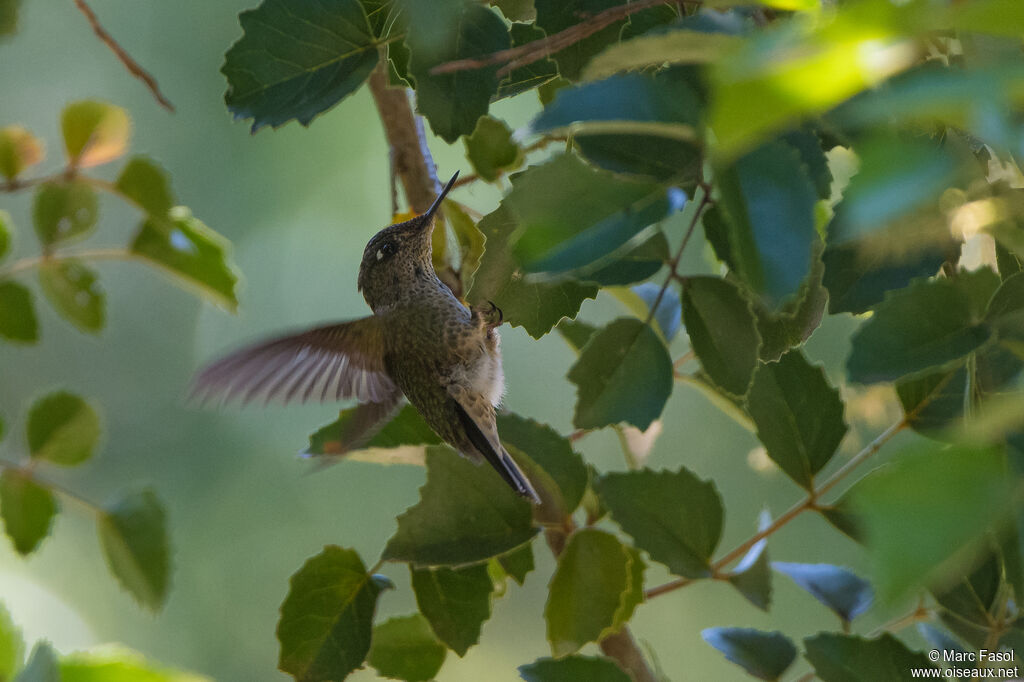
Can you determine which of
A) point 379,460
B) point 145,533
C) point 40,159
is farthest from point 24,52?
point 379,460

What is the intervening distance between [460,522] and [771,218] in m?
0.45

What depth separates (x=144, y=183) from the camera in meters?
1.17

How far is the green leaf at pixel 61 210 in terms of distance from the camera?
1.23 meters

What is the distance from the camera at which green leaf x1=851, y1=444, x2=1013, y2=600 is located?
239mm

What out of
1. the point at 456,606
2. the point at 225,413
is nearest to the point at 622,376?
the point at 456,606

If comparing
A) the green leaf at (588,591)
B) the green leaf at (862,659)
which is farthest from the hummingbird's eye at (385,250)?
the green leaf at (862,659)

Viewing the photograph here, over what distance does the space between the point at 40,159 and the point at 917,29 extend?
3.90ft

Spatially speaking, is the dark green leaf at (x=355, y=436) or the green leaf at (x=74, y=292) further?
the green leaf at (x=74, y=292)

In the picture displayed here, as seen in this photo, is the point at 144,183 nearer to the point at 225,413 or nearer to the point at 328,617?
the point at 328,617

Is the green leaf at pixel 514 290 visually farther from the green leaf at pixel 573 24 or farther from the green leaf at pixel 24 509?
the green leaf at pixel 24 509

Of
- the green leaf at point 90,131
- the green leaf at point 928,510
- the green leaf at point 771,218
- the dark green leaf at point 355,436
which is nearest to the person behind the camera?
the green leaf at point 928,510

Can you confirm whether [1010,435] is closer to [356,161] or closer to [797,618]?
[797,618]

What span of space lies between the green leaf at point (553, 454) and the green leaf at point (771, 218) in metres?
0.44

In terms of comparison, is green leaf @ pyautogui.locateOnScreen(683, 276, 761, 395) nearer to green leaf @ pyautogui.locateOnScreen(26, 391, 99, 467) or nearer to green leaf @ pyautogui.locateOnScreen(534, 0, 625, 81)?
green leaf @ pyautogui.locateOnScreen(534, 0, 625, 81)
